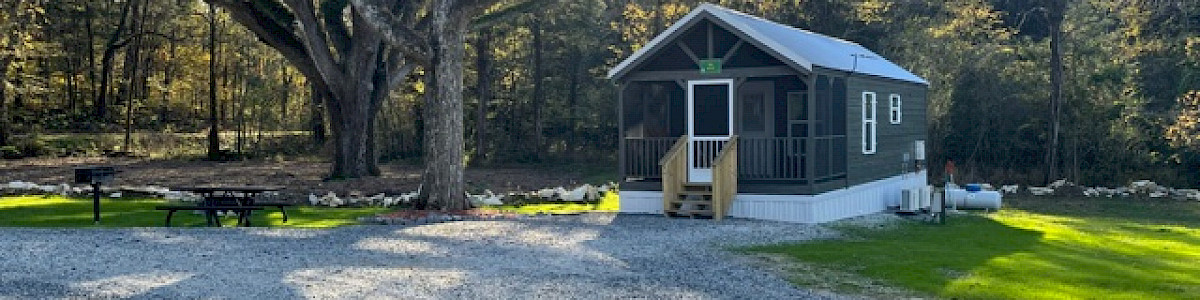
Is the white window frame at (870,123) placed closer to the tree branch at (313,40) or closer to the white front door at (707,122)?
the white front door at (707,122)

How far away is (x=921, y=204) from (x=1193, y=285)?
8079 mm

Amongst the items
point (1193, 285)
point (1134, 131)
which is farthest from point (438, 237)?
point (1134, 131)

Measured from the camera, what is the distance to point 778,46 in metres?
14.9

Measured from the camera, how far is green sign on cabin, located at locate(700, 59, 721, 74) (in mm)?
15773

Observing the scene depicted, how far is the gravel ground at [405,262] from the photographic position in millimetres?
8828

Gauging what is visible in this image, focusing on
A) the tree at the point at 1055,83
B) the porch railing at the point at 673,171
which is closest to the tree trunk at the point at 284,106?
the porch railing at the point at 673,171

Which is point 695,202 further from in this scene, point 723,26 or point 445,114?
point 445,114

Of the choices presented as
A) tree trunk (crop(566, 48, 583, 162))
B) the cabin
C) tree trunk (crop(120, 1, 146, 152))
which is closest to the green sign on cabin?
the cabin

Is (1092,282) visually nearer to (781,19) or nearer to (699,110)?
(699,110)

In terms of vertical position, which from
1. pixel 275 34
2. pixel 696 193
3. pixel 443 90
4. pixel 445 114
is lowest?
pixel 696 193

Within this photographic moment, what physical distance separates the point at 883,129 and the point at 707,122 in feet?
12.1

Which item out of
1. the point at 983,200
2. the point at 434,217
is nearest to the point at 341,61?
the point at 434,217

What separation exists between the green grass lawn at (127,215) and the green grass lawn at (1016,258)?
771 centimetres

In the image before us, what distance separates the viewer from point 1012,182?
26.3m
